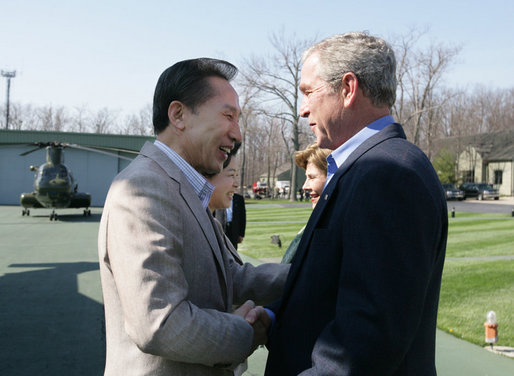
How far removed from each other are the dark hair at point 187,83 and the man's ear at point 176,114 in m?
0.02

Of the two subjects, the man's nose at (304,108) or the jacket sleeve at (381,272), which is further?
the man's nose at (304,108)

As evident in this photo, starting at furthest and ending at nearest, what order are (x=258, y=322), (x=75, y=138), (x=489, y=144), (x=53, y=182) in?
(x=489, y=144) → (x=75, y=138) → (x=53, y=182) → (x=258, y=322)

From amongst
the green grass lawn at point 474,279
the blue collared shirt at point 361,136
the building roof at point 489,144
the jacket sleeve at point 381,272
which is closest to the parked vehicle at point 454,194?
the building roof at point 489,144

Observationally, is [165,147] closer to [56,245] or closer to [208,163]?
[208,163]

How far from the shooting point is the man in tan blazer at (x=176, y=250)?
1.64m

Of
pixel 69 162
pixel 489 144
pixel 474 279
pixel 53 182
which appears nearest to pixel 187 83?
pixel 474 279

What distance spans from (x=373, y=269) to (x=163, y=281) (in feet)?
2.24

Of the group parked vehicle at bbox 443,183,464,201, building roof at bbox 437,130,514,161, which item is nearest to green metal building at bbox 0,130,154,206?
parked vehicle at bbox 443,183,464,201

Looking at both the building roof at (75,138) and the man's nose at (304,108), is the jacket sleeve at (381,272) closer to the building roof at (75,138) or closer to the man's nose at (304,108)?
the man's nose at (304,108)

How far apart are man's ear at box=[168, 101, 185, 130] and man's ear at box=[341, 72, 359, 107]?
2.21ft

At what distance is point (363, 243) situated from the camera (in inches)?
59.8

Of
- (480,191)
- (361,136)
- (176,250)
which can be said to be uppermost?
(361,136)

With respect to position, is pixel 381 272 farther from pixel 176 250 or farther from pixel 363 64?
pixel 363 64

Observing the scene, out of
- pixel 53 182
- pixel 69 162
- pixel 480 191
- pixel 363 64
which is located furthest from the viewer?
pixel 480 191
